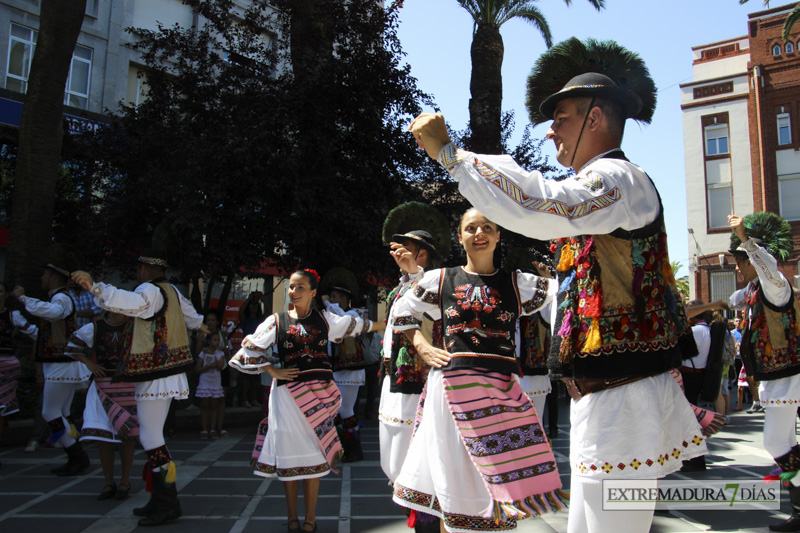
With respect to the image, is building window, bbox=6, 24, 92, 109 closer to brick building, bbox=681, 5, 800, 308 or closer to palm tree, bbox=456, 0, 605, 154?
palm tree, bbox=456, 0, 605, 154

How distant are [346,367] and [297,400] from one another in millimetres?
3363

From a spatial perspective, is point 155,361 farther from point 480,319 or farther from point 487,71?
point 487,71

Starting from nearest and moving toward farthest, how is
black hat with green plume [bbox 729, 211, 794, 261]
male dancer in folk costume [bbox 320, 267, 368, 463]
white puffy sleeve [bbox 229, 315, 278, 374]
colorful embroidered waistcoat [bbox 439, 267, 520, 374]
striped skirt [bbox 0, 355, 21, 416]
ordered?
colorful embroidered waistcoat [bbox 439, 267, 520, 374] < white puffy sleeve [bbox 229, 315, 278, 374] < black hat with green plume [bbox 729, 211, 794, 261] < striped skirt [bbox 0, 355, 21, 416] < male dancer in folk costume [bbox 320, 267, 368, 463]

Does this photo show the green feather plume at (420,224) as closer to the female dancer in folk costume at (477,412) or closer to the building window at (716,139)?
the female dancer in folk costume at (477,412)

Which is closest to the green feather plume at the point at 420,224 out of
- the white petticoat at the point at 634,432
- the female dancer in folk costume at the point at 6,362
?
the white petticoat at the point at 634,432

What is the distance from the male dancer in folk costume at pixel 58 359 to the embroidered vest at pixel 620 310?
6288 millimetres

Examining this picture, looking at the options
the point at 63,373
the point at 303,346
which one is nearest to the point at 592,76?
the point at 303,346

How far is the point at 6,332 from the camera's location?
24.2ft

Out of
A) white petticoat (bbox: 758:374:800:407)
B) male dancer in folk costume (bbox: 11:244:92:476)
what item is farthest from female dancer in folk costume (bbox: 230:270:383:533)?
white petticoat (bbox: 758:374:800:407)

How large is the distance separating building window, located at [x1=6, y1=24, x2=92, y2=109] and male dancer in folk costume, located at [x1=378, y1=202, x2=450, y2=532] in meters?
17.3

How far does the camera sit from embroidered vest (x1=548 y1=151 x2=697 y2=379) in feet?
6.70

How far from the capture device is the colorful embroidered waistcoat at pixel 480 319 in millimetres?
3332

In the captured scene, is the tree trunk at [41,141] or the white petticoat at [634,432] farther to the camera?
the tree trunk at [41,141]

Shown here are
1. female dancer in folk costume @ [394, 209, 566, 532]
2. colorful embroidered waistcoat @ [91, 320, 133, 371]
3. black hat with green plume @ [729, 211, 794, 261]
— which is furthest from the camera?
colorful embroidered waistcoat @ [91, 320, 133, 371]
